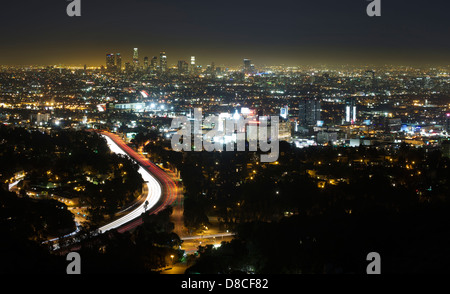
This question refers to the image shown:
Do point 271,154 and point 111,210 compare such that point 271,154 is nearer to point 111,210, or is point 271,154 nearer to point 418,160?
point 418,160

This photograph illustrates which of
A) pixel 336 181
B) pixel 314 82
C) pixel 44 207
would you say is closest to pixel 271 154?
pixel 336 181

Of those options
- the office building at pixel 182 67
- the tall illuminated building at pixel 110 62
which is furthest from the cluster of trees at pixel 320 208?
the office building at pixel 182 67

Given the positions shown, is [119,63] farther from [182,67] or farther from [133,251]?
[133,251]

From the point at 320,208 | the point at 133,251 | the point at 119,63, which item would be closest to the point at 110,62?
the point at 119,63

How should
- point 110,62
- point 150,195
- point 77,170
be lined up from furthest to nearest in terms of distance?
point 110,62 → point 77,170 → point 150,195

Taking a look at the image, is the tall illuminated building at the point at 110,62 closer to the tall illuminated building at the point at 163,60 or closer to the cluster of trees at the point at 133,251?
the tall illuminated building at the point at 163,60

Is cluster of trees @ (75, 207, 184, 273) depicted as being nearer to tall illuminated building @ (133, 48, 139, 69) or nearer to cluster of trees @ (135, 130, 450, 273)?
cluster of trees @ (135, 130, 450, 273)

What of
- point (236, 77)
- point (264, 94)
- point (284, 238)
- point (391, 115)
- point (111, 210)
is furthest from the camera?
point (236, 77)

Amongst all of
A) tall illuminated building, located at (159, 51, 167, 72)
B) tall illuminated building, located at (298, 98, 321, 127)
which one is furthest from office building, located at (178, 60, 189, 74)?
tall illuminated building, located at (298, 98, 321, 127)
